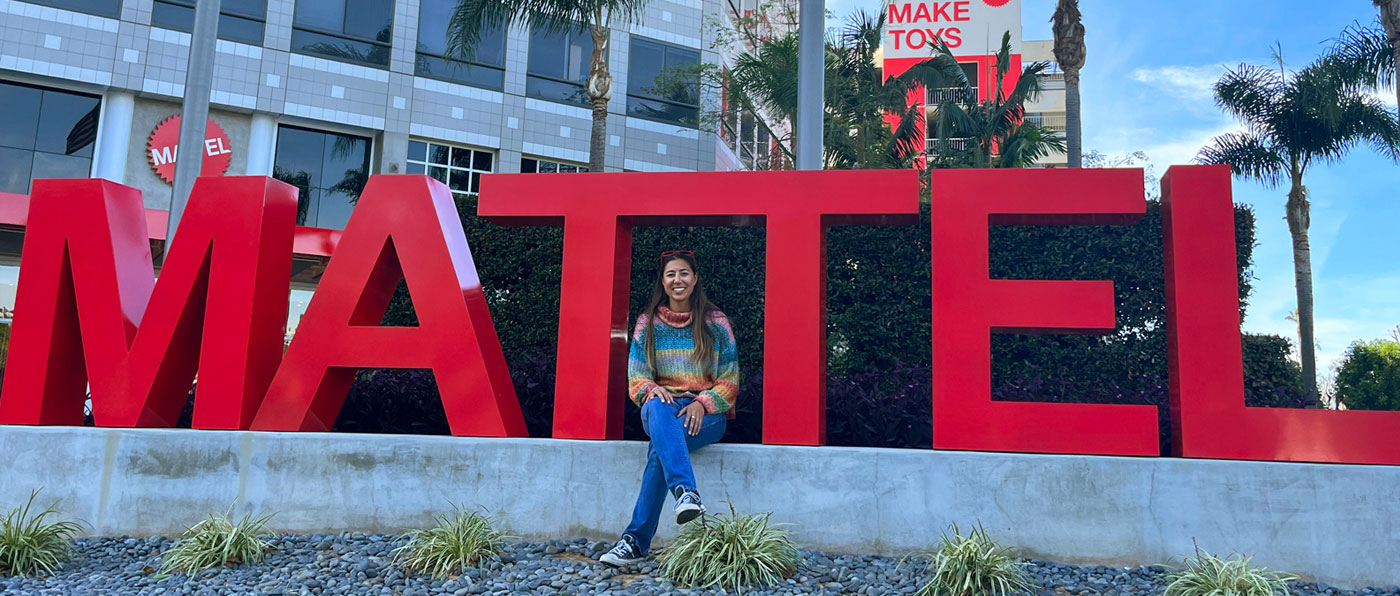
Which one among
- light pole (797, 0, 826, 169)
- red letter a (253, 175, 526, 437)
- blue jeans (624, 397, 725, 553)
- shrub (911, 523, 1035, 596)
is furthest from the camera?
light pole (797, 0, 826, 169)

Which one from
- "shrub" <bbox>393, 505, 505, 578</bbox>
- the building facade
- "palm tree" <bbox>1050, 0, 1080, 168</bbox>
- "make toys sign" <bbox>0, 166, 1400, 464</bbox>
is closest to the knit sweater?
"make toys sign" <bbox>0, 166, 1400, 464</bbox>

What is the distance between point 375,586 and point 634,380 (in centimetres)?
173

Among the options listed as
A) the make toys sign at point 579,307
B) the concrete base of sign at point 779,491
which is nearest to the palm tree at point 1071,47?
the make toys sign at point 579,307

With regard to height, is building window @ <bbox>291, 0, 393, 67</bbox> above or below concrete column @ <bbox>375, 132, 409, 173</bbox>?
above

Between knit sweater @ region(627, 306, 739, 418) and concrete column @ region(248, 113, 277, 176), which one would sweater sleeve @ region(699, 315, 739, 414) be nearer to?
knit sweater @ region(627, 306, 739, 418)

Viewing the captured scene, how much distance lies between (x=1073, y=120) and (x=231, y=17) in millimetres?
17182

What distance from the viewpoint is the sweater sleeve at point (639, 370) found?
199 inches

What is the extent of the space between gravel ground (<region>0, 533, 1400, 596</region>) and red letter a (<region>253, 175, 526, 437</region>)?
3.17 feet

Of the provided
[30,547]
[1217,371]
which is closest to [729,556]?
[1217,371]

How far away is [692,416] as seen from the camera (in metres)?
4.93

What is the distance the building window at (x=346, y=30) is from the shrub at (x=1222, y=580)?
1920 centimetres

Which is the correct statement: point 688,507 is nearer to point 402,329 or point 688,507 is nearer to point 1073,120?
point 402,329

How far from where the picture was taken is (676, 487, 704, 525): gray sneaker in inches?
171

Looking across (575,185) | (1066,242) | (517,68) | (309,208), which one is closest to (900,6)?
(517,68)
